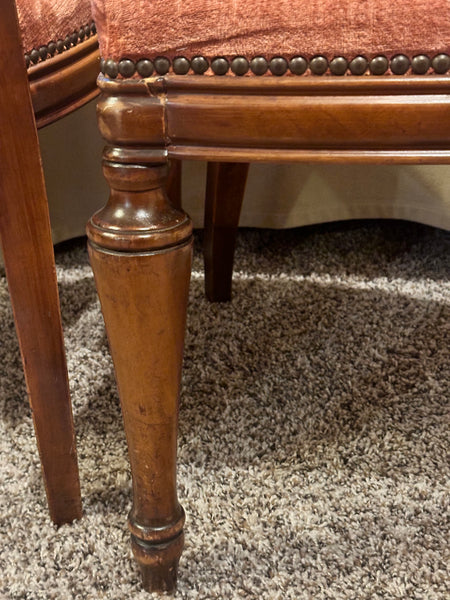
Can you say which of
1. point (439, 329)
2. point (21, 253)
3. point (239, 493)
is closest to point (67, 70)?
point (21, 253)

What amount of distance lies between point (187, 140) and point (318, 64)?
0.10 meters

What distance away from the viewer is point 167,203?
0.45m

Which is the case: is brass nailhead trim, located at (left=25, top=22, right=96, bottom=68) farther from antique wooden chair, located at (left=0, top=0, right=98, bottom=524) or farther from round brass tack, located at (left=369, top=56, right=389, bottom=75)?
round brass tack, located at (left=369, top=56, right=389, bottom=75)

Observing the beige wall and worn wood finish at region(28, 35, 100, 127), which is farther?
the beige wall

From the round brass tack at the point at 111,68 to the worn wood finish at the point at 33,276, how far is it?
0.07m

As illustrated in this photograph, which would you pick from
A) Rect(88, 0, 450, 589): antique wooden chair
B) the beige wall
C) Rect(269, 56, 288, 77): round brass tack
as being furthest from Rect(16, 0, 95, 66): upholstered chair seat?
the beige wall

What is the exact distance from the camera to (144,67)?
1.37 feet

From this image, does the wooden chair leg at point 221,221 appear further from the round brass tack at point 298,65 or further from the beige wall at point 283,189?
the round brass tack at point 298,65

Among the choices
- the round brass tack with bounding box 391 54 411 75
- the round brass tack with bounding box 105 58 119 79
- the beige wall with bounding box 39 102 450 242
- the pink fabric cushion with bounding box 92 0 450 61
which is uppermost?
the pink fabric cushion with bounding box 92 0 450 61

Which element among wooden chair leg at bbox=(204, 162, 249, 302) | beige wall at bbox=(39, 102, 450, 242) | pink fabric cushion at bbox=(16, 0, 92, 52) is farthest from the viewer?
beige wall at bbox=(39, 102, 450, 242)

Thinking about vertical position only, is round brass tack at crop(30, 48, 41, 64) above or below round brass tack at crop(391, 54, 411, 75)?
below

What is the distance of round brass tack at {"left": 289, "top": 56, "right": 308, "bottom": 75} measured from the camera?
41 cm

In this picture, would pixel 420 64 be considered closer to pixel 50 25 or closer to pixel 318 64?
pixel 318 64

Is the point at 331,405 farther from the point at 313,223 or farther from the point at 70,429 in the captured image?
the point at 313,223
